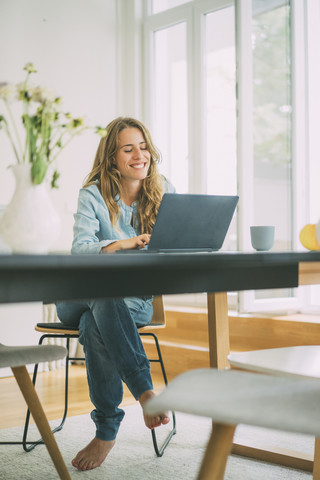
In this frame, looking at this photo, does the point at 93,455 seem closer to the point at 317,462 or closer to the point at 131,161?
the point at 317,462

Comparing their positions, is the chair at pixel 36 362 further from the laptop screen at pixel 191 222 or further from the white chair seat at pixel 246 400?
the white chair seat at pixel 246 400

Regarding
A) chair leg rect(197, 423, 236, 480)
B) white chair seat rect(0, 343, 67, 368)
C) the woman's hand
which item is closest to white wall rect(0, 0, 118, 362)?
the woman's hand

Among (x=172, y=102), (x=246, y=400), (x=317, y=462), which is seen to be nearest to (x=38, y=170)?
(x=246, y=400)

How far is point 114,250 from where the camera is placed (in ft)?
5.87

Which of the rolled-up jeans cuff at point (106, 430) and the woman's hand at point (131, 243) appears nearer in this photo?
the woman's hand at point (131, 243)

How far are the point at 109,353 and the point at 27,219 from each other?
95 centimetres

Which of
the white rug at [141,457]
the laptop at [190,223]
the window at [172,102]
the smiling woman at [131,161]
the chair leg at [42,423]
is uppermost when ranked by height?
the window at [172,102]

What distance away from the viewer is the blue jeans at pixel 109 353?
1900 millimetres

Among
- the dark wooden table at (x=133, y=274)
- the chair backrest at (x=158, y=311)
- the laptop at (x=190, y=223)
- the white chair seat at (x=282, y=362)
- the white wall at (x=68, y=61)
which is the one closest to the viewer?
the dark wooden table at (x=133, y=274)

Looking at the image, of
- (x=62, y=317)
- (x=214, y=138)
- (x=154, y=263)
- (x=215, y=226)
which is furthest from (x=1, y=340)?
(x=154, y=263)

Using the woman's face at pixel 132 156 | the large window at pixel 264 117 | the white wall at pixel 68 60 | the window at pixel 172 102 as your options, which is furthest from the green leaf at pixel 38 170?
the window at pixel 172 102

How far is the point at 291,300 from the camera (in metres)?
3.68

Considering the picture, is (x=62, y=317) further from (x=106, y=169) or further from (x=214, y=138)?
(x=214, y=138)

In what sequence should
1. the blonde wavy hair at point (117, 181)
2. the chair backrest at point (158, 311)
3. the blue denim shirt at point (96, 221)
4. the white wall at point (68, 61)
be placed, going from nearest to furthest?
the blue denim shirt at point (96, 221) < the blonde wavy hair at point (117, 181) < the chair backrest at point (158, 311) < the white wall at point (68, 61)
